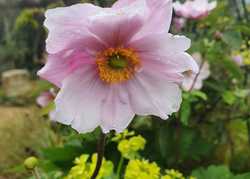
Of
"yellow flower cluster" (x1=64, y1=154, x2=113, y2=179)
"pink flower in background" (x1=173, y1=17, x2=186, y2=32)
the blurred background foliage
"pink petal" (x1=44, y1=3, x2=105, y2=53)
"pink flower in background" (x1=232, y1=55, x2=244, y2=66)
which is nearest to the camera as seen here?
"pink petal" (x1=44, y1=3, x2=105, y2=53)

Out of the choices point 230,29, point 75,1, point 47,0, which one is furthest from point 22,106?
point 75,1

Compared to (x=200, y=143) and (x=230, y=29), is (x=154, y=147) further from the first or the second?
(x=230, y=29)

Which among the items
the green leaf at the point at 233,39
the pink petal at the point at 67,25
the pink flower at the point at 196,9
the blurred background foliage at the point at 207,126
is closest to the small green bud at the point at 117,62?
the pink petal at the point at 67,25

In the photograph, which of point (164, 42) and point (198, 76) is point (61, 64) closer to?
point (164, 42)

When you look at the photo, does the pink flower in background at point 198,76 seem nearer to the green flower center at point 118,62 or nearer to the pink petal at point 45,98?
the pink petal at point 45,98

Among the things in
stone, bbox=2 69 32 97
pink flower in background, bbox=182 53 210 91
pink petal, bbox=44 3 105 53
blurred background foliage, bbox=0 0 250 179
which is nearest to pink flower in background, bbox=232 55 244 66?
blurred background foliage, bbox=0 0 250 179

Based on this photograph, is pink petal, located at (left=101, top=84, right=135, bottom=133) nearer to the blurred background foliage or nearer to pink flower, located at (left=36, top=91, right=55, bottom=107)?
the blurred background foliage

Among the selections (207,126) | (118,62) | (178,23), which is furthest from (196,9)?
(118,62)

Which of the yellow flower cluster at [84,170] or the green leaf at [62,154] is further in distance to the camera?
the green leaf at [62,154]

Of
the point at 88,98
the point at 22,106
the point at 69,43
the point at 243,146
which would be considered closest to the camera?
the point at 69,43
